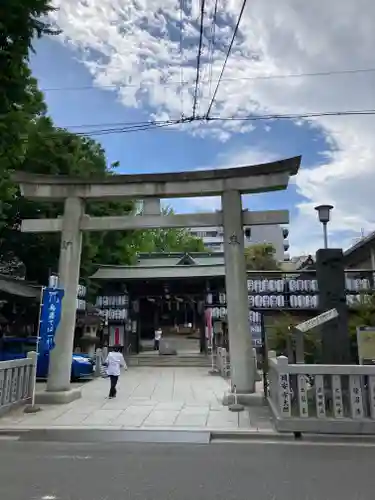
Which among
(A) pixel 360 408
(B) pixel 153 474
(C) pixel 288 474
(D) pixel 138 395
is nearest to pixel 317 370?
(A) pixel 360 408

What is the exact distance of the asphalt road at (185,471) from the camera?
15.9 feet

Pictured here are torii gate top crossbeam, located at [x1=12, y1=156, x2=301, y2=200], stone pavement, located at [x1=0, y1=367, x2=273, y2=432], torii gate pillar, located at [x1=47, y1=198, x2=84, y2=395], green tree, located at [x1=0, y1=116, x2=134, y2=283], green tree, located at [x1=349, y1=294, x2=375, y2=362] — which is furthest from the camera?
green tree, located at [x1=0, y1=116, x2=134, y2=283]

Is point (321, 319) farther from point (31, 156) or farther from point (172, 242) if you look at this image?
point (172, 242)

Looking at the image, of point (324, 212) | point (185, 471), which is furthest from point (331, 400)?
point (324, 212)

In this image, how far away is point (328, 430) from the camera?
7.79 meters

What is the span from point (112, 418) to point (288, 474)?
5.04 m

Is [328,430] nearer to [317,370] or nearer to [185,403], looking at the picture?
[317,370]

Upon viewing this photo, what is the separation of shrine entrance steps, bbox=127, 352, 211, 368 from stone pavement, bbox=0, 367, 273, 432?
850 cm

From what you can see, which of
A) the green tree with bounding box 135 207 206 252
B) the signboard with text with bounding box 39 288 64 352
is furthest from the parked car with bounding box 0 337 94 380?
the green tree with bounding box 135 207 206 252

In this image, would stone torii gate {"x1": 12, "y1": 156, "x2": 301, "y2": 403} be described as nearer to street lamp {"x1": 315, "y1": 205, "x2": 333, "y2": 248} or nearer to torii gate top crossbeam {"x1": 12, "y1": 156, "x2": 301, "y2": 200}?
torii gate top crossbeam {"x1": 12, "y1": 156, "x2": 301, "y2": 200}

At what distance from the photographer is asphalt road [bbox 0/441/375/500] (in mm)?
4848

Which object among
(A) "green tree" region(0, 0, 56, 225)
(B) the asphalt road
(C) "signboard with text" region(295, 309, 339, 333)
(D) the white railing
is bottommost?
(B) the asphalt road

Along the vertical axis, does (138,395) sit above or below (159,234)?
below

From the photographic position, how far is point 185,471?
5.70 m
